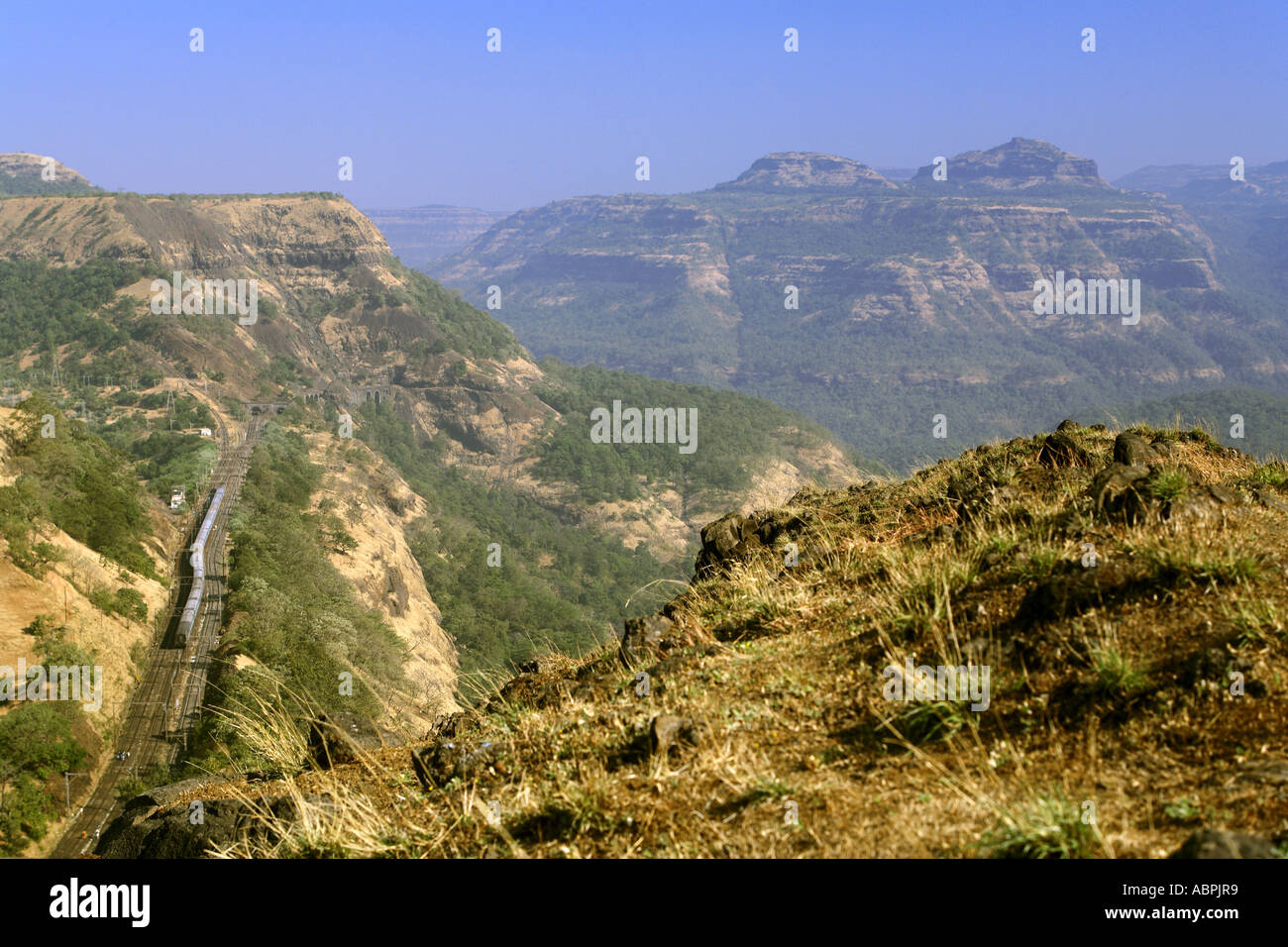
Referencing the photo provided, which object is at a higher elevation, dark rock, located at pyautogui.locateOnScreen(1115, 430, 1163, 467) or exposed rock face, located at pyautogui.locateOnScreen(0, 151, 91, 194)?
exposed rock face, located at pyautogui.locateOnScreen(0, 151, 91, 194)

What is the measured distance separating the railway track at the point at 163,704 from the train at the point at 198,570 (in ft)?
0.84

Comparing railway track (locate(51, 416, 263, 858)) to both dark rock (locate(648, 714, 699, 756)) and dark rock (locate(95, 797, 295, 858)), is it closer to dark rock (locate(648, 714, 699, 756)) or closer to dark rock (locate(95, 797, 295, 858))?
dark rock (locate(95, 797, 295, 858))

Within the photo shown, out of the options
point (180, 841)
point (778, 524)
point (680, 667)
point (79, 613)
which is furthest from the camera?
point (79, 613)

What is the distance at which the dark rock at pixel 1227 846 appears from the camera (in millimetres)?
2744

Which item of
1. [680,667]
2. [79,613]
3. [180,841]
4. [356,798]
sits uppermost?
[680,667]

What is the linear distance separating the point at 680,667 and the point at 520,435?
10015 centimetres

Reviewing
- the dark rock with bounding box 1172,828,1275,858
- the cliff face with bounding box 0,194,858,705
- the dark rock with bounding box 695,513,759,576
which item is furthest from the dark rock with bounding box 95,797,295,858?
the cliff face with bounding box 0,194,858,705

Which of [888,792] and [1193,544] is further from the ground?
[1193,544]

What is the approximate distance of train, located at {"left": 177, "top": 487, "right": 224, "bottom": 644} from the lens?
35062mm

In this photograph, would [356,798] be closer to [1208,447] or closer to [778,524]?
[778,524]

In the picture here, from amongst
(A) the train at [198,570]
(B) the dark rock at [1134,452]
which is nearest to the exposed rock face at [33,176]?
(A) the train at [198,570]

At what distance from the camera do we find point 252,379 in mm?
84375

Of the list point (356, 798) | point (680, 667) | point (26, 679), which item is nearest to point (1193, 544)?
point (680, 667)
